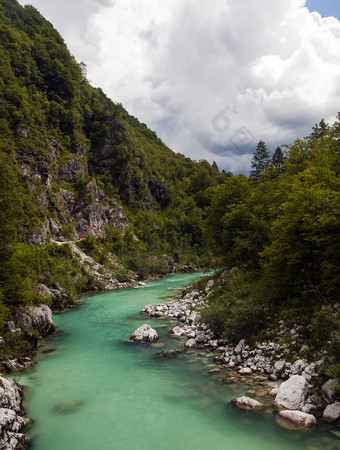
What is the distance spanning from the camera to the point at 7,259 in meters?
19.6

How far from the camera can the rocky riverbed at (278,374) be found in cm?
1119

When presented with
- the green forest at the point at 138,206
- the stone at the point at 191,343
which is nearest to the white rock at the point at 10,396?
the green forest at the point at 138,206

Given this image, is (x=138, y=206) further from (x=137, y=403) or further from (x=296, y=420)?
(x=296, y=420)

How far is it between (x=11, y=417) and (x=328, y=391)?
39.2 feet

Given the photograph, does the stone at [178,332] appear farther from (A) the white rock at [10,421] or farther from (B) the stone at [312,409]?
(A) the white rock at [10,421]

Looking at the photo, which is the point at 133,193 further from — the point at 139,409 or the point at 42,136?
the point at 139,409

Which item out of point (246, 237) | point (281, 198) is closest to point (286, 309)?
point (281, 198)

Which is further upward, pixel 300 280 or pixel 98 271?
pixel 98 271

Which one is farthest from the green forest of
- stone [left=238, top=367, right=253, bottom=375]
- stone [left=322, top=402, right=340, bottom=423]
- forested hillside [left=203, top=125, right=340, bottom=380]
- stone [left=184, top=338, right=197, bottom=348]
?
stone [left=238, top=367, right=253, bottom=375]

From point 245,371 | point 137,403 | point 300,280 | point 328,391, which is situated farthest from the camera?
point 300,280

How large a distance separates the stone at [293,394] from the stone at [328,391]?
73cm

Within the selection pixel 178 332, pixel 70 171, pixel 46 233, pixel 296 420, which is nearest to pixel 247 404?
pixel 296 420

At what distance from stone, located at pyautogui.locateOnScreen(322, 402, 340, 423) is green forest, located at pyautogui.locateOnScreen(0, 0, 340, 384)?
1264mm

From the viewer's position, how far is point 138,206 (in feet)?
281
